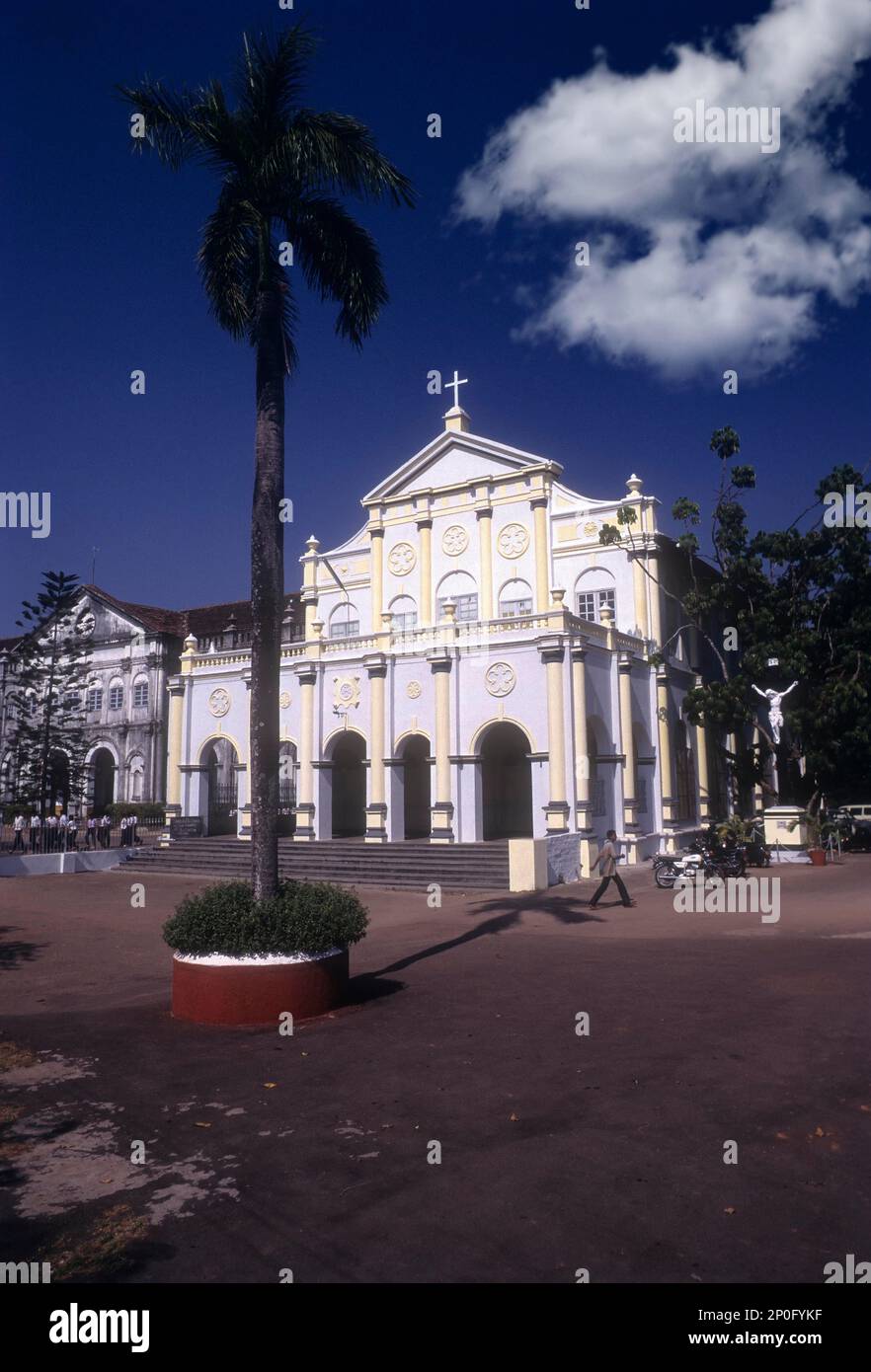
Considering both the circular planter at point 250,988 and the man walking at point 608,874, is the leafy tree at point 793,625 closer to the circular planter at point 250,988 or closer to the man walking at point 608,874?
the man walking at point 608,874

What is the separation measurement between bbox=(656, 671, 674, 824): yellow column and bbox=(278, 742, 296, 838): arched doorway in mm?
12014

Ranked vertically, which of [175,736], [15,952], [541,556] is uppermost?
[541,556]

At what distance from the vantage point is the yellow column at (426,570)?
28484 millimetres

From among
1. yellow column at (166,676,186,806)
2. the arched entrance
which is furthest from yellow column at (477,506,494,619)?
the arched entrance

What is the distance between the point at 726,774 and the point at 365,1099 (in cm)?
2749

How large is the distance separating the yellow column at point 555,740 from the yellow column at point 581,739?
46cm

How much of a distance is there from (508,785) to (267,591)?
767 inches

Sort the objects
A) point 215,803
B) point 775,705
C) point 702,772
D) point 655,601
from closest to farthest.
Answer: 1. point 775,705
2. point 655,601
3. point 702,772
4. point 215,803

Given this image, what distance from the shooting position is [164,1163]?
16.4 feet

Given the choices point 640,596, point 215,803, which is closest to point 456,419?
point 640,596

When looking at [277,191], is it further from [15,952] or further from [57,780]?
[57,780]

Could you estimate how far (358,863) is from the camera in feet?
71.7

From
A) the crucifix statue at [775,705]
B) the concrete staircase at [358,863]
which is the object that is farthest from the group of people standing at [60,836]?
the crucifix statue at [775,705]

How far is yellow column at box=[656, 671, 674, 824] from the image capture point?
2603 cm
